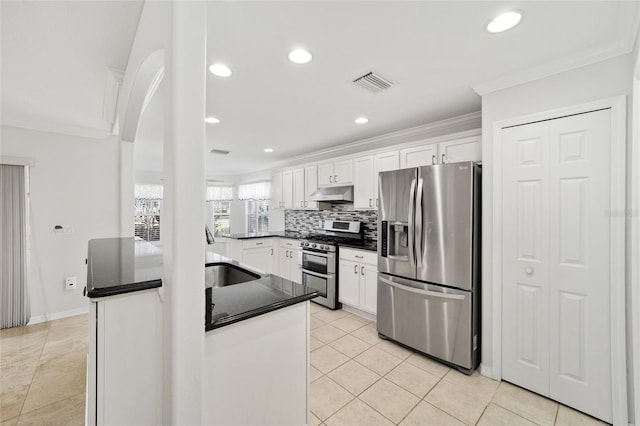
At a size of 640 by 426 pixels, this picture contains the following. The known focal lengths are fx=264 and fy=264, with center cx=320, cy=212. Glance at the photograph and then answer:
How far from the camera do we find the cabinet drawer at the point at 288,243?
460 cm

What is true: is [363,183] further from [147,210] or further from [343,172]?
[147,210]

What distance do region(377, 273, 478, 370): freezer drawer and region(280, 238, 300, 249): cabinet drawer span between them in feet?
6.45

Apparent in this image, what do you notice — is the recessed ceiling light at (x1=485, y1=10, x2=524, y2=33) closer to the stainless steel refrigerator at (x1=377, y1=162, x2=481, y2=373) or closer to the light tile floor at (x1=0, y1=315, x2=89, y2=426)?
the stainless steel refrigerator at (x1=377, y1=162, x2=481, y2=373)

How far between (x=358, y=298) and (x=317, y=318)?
1.99ft

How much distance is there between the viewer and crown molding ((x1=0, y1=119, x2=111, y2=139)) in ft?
10.4

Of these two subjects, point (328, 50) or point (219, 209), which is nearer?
point (328, 50)

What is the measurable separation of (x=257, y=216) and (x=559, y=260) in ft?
19.8

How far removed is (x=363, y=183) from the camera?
12.2 ft

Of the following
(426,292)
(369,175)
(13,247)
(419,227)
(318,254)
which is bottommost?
(426,292)

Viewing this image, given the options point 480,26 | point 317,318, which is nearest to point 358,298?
point 317,318

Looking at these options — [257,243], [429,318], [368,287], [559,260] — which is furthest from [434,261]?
[257,243]

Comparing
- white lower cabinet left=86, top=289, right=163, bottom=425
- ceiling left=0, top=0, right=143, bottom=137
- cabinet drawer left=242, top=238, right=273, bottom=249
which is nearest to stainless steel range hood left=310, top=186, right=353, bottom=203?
cabinet drawer left=242, top=238, right=273, bottom=249

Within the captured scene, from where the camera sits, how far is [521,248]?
2.08 meters

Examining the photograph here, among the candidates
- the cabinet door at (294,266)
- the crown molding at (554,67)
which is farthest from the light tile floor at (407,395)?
the crown molding at (554,67)
